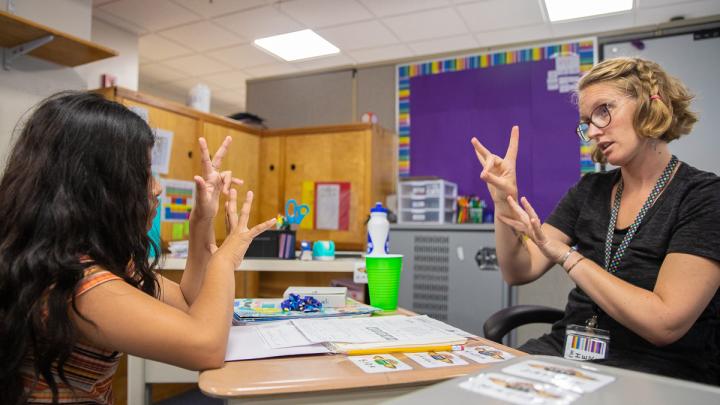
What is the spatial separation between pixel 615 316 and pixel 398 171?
242cm

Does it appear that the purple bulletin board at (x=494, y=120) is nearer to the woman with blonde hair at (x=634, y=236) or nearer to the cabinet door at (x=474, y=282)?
the cabinet door at (x=474, y=282)

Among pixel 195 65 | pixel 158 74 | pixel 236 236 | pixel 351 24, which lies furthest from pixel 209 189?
pixel 158 74

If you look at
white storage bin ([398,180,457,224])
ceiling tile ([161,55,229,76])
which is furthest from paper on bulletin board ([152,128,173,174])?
ceiling tile ([161,55,229,76])

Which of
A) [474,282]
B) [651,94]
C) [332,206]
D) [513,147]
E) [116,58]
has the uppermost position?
[116,58]

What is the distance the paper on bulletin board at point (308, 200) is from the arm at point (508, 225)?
172 cm

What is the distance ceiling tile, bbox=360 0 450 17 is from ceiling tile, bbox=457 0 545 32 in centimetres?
21

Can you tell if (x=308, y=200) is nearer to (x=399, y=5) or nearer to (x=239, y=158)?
(x=239, y=158)

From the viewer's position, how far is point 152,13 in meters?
3.80

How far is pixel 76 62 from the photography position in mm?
2699

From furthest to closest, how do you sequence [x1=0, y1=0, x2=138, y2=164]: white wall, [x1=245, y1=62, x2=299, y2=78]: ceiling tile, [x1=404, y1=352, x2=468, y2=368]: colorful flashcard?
[x1=245, y1=62, x2=299, y2=78]: ceiling tile, [x1=0, y1=0, x2=138, y2=164]: white wall, [x1=404, y1=352, x2=468, y2=368]: colorful flashcard

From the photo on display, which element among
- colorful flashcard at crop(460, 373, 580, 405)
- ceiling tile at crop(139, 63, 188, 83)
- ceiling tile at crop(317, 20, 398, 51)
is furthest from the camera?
ceiling tile at crop(139, 63, 188, 83)

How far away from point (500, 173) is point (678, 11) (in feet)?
11.4

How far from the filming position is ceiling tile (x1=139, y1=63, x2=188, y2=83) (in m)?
5.14

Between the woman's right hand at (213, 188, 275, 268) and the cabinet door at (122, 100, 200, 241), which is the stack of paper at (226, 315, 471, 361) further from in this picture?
the cabinet door at (122, 100, 200, 241)
